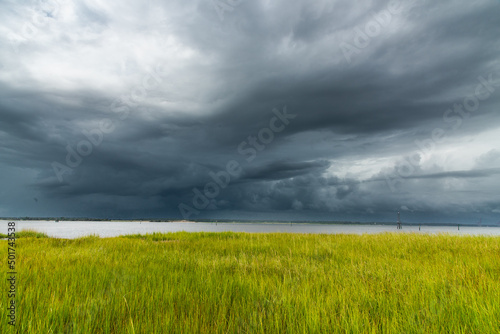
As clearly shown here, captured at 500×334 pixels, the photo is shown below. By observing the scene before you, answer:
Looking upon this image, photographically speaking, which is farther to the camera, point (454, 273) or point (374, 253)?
point (374, 253)

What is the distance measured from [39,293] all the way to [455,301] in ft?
22.6

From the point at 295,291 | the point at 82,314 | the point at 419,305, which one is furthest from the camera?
the point at 295,291

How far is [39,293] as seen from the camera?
4324 millimetres

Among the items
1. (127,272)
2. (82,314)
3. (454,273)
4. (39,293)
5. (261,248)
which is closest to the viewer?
(82,314)

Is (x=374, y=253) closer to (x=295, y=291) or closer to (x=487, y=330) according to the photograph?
(x=295, y=291)

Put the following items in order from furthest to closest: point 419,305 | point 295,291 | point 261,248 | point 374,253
Answer: point 261,248
point 374,253
point 295,291
point 419,305

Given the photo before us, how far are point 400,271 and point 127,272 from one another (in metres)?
6.75

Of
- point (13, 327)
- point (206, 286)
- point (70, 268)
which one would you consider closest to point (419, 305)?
point (206, 286)

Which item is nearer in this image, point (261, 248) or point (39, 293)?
point (39, 293)

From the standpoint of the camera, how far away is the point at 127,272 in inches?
244

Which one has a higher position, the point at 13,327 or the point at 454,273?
the point at 454,273

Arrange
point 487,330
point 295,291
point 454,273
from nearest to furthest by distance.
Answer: point 487,330 < point 295,291 < point 454,273

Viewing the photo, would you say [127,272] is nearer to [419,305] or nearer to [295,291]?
[295,291]

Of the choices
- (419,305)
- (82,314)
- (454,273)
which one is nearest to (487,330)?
(419,305)
